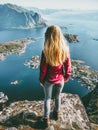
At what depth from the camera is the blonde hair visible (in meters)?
12.0

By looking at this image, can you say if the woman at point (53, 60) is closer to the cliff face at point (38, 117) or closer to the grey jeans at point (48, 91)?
the grey jeans at point (48, 91)

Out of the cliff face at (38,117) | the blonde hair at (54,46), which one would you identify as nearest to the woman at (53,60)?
the blonde hair at (54,46)

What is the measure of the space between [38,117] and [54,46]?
4873 millimetres

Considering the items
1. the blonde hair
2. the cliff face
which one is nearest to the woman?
the blonde hair

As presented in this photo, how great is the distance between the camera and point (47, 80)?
42.2 feet

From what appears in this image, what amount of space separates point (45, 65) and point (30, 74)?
186077 mm

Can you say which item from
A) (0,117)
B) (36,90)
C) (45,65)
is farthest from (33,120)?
(36,90)

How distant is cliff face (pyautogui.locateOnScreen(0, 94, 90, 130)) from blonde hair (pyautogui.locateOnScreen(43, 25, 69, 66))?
3943 millimetres

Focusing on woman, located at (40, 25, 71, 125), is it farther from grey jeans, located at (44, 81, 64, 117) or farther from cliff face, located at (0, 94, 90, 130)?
cliff face, located at (0, 94, 90, 130)

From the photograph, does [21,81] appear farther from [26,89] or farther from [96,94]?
[96,94]

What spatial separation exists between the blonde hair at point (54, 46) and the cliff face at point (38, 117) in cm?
394

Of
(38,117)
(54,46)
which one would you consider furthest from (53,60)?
(38,117)

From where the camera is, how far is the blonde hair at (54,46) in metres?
12.0

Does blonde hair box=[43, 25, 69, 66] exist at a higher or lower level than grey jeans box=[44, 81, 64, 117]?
higher
